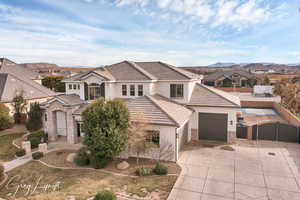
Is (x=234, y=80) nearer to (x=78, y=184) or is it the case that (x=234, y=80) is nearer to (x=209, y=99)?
(x=209, y=99)

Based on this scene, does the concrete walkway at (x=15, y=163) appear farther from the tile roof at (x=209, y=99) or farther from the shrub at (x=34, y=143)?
the tile roof at (x=209, y=99)

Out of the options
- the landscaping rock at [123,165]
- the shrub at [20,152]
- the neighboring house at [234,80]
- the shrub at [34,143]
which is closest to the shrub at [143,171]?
the landscaping rock at [123,165]

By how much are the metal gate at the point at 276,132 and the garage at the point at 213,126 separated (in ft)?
10.8

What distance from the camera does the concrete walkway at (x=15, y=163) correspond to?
14095 mm

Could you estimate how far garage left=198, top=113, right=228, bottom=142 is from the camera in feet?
60.5

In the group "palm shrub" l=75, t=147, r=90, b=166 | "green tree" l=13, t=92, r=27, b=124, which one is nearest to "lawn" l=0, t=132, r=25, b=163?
"green tree" l=13, t=92, r=27, b=124

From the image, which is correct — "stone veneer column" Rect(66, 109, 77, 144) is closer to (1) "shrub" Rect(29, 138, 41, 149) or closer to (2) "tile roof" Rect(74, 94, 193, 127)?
(2) "tile roof" Rect(74, 94, 193, 127)

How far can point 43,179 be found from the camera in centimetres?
1213

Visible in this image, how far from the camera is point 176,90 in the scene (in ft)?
65.1

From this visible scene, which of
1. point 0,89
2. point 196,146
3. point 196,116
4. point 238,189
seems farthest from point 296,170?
point 0,89

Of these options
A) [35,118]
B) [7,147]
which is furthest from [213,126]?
[7,147]

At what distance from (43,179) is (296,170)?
643 inches

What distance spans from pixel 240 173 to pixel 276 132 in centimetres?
904

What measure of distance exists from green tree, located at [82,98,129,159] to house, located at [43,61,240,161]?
263 centimetres
